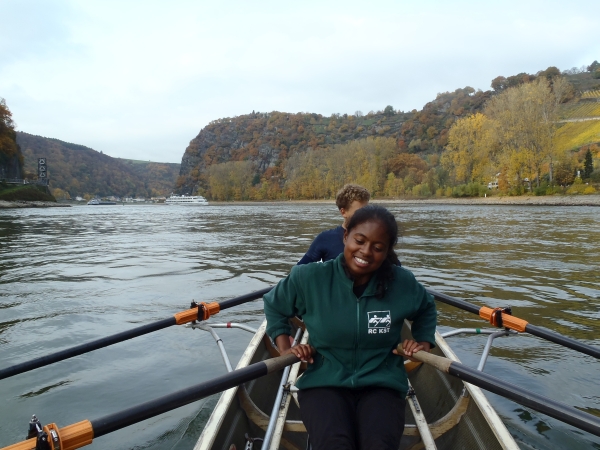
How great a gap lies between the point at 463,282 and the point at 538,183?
1741 inches

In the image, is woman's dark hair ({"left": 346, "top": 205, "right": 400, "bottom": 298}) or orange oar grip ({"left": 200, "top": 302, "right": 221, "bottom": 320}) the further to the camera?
orange oar grip ({"left": 200, "top": 302, "right": 221, "bottom": 320})

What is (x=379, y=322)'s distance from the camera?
7.75 feet

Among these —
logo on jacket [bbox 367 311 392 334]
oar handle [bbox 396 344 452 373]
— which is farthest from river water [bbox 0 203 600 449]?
logo on jacket [bbox 367 311 392 334]

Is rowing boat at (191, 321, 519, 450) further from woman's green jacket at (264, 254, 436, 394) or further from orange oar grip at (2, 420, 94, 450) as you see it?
orange oar grip at (2, 420, 94, 450)

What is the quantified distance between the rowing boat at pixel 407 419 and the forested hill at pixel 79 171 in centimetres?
14883

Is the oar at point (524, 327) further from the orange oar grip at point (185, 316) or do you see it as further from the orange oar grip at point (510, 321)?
the orange oar grip at point (185, 316)

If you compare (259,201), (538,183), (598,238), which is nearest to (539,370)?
(598,238)

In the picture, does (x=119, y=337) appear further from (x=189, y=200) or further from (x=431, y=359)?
(x=189, y=200)

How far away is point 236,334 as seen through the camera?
6.20 m

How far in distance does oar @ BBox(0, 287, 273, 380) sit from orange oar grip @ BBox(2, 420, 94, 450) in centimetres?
152

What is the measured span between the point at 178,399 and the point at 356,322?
3.17 feet

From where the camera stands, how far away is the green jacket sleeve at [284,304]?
97.8 inches

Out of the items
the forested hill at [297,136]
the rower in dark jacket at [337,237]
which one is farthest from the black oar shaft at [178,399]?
the forested hill at [297,136]

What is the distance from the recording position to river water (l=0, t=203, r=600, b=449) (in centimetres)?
400
